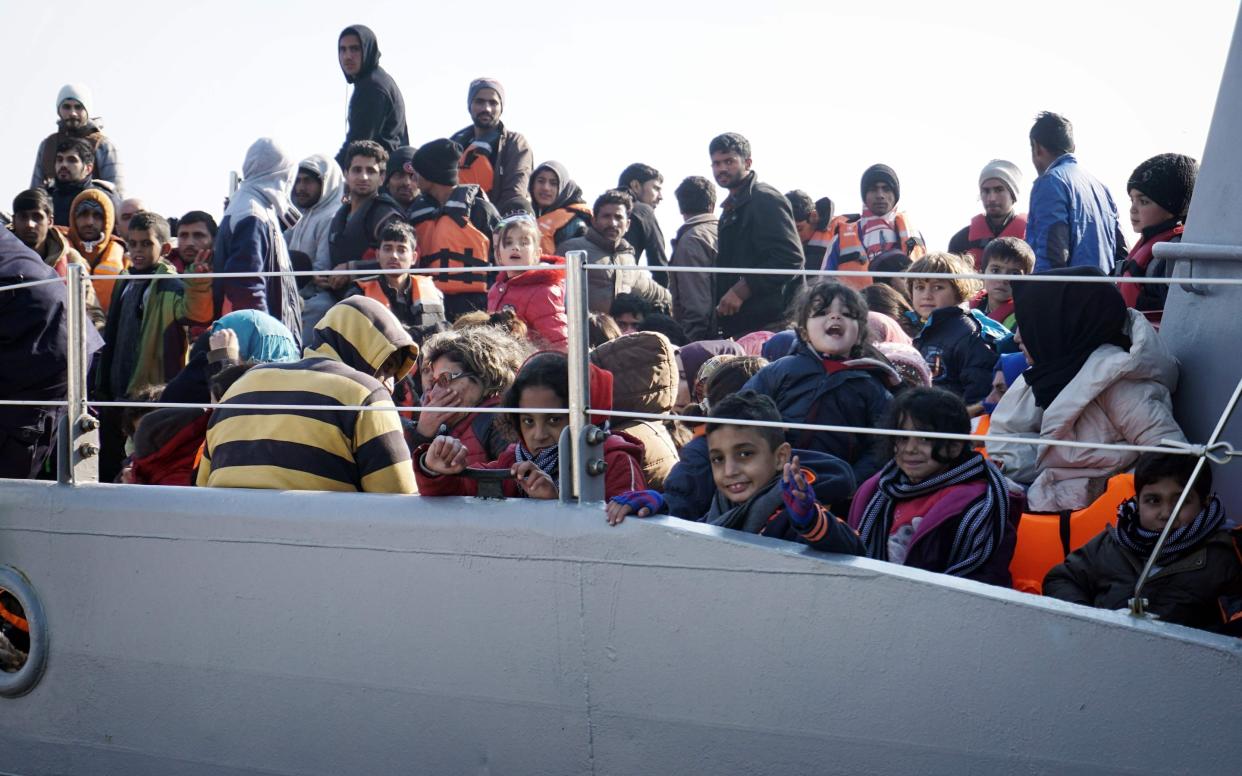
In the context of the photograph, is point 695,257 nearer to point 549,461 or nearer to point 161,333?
point 161,333

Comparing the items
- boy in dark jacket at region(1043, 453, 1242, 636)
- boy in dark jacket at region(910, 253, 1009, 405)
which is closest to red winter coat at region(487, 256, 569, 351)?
boy in dark jacket at region(910, 253, 1009, 405)

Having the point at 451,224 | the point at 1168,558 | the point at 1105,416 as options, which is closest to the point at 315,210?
the point at 451,224

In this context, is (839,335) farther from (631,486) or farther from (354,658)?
(354,658)

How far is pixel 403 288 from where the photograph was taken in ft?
23.1

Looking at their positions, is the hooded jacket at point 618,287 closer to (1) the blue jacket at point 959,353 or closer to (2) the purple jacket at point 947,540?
(1) the blue jacket at point 959,353

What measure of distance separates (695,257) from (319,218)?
248 centimetres

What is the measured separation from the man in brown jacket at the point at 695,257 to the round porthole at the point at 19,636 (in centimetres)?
376

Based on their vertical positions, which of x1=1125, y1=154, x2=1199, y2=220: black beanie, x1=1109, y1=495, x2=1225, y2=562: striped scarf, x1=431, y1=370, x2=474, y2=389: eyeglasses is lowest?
x1=1109, y1=495, x2=1225, y2=562: striped scarf

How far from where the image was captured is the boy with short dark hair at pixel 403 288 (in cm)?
698

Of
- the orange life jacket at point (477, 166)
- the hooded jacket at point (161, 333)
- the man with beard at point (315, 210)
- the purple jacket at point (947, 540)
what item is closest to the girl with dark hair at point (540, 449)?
the purple jacket at point (947, 540)

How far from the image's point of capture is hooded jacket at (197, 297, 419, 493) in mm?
4078

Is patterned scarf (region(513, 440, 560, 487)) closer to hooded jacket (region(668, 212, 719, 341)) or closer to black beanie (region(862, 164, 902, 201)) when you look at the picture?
hooded jacket (region(668, 212, 719, 341))

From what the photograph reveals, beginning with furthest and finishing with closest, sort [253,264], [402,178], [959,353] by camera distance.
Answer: [402,178] → [253,264] → [959,353]

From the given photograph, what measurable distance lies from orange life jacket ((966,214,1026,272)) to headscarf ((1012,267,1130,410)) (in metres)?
3.35
